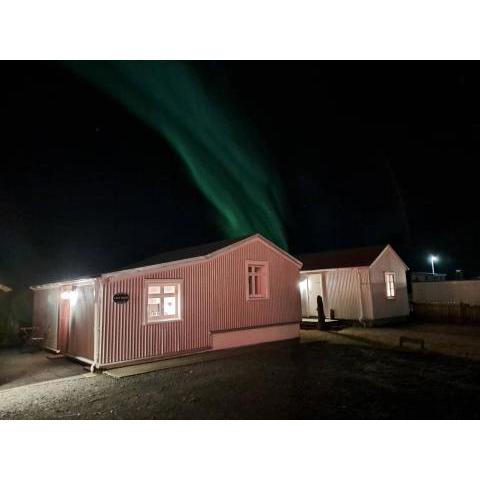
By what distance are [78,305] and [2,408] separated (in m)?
4.79

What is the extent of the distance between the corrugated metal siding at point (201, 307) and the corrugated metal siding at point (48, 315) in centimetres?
481

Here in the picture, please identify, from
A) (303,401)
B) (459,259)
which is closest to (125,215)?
(303,401)

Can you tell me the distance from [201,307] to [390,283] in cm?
1325

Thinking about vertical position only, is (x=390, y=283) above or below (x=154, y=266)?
below

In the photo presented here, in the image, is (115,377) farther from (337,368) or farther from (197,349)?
(337,368)

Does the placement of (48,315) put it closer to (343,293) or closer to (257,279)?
(257,279)

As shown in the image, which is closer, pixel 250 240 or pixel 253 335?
pixel 253 335

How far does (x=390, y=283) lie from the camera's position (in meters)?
20.1

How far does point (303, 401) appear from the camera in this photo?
6590 millimetres

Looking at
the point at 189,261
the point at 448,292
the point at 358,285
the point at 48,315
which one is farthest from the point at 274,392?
the point at 448,292

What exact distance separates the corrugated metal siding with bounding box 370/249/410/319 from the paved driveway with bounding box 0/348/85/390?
14894mm

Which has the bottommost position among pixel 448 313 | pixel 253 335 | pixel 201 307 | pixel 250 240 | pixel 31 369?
pixel 31 369

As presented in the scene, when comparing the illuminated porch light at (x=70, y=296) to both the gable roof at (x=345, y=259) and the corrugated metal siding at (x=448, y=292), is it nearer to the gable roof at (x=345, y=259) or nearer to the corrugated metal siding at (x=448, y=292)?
the gable roof at (x=345, y=259)

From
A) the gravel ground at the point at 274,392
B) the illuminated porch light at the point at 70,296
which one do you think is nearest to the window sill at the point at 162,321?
the gravel ground at the point at 274,392
